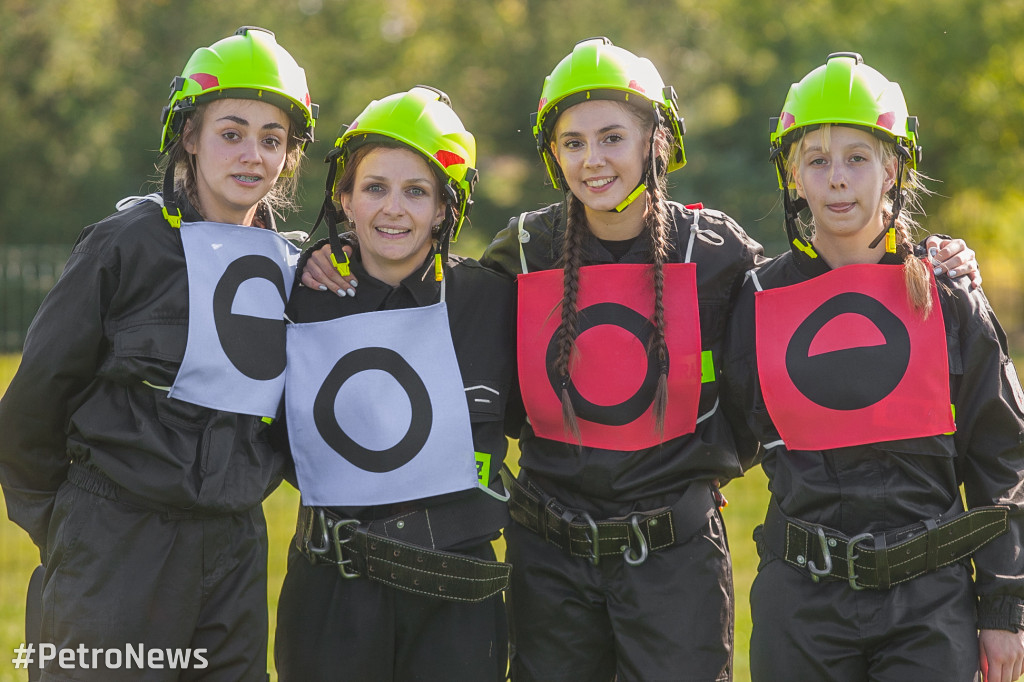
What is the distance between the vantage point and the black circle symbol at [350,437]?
401 cm

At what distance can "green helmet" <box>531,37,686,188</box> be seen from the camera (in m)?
4.11

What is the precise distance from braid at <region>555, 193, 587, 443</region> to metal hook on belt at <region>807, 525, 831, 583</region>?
3.05 feet

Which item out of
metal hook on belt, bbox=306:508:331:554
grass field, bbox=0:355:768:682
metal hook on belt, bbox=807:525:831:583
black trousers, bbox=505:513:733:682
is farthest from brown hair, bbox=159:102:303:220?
grass field, bbox=0:355:768:682

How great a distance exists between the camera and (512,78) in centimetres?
3041

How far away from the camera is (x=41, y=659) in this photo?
3727 millimetres

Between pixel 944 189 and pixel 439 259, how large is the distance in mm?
28727

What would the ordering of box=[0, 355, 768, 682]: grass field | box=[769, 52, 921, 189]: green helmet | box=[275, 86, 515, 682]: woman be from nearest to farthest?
1. box=[769, 52, 921, 189]: green helmet
2. box=[275, 86, 515, 682]: woman
3. box=[0, 355, 768, 682]: grass field

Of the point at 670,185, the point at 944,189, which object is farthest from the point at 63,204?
the point at 670,185

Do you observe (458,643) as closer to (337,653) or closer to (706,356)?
(337,653)

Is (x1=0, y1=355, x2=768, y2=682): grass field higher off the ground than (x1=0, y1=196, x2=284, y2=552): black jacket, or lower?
lower

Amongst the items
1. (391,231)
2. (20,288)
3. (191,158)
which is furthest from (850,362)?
(20,288)

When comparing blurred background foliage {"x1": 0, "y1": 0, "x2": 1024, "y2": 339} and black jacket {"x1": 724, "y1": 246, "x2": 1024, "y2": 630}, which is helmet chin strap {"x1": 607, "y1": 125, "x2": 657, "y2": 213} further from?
blurred background foliage {"x1": 0, "y1": 0, "x2": 1024, "y2": 339}

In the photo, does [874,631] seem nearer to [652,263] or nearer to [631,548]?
[631,548]

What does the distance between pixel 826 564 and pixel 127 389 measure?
8.16 ft
